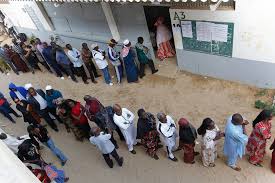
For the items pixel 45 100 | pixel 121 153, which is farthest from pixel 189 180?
pixel 45 100

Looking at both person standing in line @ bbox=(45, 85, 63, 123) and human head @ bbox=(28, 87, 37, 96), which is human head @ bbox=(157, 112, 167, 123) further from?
human head @ bbox=(28, 87, 37, 96)

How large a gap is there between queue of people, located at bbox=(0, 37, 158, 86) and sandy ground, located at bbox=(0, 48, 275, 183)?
378 millimetres

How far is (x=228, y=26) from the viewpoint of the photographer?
748 centimetres

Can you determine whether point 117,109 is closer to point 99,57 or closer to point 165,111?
point 165,111

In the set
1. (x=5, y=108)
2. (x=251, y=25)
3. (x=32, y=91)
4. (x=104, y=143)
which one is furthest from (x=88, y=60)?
(x=251, y=25)

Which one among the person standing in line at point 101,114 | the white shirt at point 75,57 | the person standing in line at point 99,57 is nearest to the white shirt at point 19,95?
the white shirt at point 75,57

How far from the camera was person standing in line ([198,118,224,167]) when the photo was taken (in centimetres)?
567

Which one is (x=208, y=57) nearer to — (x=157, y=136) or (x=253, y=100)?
(x=253, y=100)

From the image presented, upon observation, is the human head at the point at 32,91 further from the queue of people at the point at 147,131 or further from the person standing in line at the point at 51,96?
the person standing in line at the point at 51,96

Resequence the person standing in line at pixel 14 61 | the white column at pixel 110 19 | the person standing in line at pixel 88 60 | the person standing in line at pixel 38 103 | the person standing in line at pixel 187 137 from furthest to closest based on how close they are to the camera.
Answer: the person standing in line at pixel 14 61 → the white column at pixel 110 19 → the person standing in line at pixel 88 60 → the person standing in line at pixel 38 103 → the person standing in line at pixel 187 137

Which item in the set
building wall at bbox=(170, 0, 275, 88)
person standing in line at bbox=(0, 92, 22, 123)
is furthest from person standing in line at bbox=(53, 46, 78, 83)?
building wall at bbox=(170, 0, 275, 88)

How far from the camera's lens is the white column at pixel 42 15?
12766 millimetres

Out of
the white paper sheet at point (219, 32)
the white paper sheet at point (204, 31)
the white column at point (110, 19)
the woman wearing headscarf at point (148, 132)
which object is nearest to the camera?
the woman wearing headscarf at point (148, 132)

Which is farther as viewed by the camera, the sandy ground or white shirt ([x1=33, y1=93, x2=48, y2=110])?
white shirt ([x1=33, y1=93, x2=48, y2=110])
